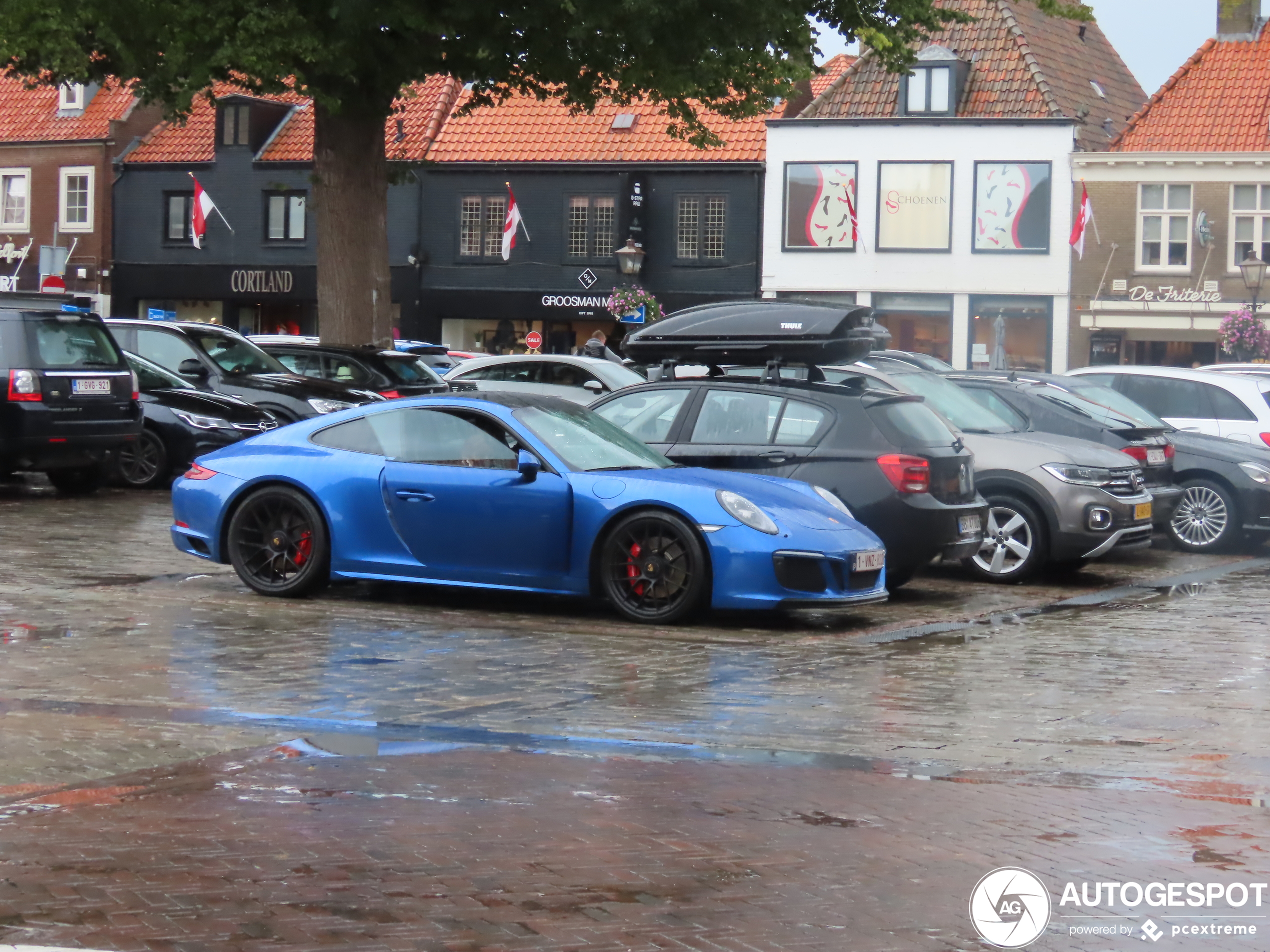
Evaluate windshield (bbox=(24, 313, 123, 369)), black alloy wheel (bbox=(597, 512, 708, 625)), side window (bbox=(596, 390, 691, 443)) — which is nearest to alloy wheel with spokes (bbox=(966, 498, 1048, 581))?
side window (bbox=(596, 390, 691, 443))

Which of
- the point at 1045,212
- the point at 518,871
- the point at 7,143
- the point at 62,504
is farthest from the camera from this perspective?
the point at 7,143

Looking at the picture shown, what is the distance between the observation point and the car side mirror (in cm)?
1074

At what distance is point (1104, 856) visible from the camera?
5469 millimetres

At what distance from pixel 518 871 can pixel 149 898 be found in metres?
1.03

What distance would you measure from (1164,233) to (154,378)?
94.1ft

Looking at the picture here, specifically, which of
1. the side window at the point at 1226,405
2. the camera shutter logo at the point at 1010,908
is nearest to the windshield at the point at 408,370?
the side window at the point at 1226,405

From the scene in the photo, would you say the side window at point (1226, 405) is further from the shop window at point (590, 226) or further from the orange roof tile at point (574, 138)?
the shop window at point (590, 226)

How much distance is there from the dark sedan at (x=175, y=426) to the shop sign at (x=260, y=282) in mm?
30374

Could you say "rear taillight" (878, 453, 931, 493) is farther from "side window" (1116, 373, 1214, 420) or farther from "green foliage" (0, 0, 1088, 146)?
"green foliage" (0, 0, 1088, 146)

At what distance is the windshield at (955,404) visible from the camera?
14758 millimetres

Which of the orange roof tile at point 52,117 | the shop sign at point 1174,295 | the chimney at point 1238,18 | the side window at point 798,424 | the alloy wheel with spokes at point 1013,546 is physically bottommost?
the alloy wheel with spokes at point 1013,546

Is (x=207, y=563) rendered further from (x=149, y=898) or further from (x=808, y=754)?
(x=149, y=898)

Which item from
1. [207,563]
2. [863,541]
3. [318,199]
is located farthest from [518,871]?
[318,199]

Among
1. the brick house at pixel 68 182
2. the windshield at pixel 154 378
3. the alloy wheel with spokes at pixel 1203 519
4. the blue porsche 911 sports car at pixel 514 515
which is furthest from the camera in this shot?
the brick house at pixel 68 182
